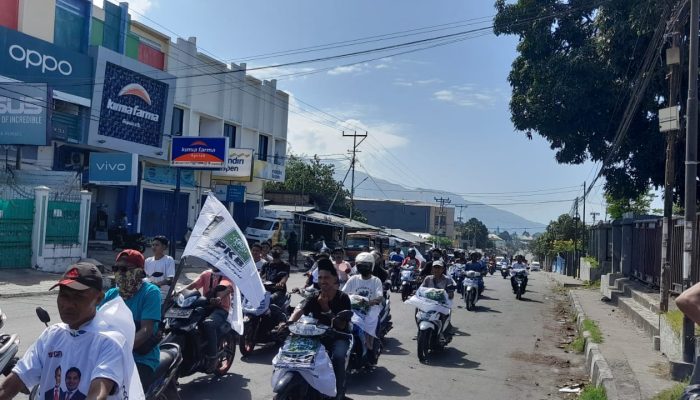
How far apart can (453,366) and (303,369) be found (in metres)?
4.55

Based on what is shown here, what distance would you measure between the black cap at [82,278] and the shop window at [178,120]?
31.3 m

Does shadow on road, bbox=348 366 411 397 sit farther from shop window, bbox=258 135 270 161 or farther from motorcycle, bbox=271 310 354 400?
shop window, bbox=258 135 270 161

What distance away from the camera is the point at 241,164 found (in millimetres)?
33125

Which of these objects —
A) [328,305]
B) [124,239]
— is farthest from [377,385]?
[124,239]

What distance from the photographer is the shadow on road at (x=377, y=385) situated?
24.5 ft

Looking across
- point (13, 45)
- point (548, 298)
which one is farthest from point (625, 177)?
point (13, 45)

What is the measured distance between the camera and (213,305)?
7.00 metres

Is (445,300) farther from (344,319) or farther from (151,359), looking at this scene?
(151,359)

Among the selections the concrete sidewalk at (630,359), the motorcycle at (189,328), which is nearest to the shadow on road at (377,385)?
the motorcycle at (189,328)

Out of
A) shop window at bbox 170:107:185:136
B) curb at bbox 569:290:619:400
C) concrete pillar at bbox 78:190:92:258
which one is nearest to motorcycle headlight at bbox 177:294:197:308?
curb at bbox 569:290:619:400

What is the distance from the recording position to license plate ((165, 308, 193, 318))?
642 cm

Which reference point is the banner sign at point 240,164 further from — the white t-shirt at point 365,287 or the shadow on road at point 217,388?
the shadow on road at point 217,388

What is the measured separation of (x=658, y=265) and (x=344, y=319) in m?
12.0

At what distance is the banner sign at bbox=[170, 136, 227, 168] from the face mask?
73.6 ft
